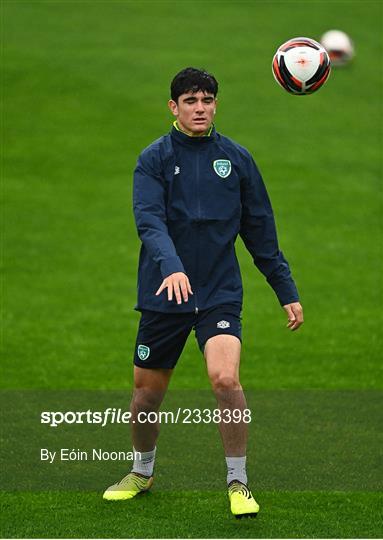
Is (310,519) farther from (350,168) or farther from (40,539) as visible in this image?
(350,168)

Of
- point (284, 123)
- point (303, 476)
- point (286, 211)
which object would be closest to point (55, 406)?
point (303, 476)

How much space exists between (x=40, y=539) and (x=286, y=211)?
14394 millimetres

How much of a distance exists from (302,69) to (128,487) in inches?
132

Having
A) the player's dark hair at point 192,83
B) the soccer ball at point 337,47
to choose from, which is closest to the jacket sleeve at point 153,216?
the player's dark hair at point 192,83

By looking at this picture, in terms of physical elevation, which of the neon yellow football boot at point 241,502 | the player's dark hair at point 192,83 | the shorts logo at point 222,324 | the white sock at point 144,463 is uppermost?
the player's dark hair at point 192,83

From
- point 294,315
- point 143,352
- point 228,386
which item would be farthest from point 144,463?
point 294,315

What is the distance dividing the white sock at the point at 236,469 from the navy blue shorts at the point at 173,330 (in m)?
0.68

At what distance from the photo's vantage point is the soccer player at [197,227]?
7449 mm

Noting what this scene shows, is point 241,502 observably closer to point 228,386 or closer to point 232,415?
point 232,415

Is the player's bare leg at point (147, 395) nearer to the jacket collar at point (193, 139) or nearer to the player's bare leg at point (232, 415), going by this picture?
the player's bare leg at point (232, 415)

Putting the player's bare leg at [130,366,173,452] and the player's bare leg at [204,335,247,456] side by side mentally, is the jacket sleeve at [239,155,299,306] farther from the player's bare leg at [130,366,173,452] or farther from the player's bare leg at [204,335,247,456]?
the player's bare leg at [130,366,173,452]

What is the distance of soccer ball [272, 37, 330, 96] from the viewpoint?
9164mm

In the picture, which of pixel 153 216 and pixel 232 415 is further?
pixel 153 216

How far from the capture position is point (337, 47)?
27.9m
